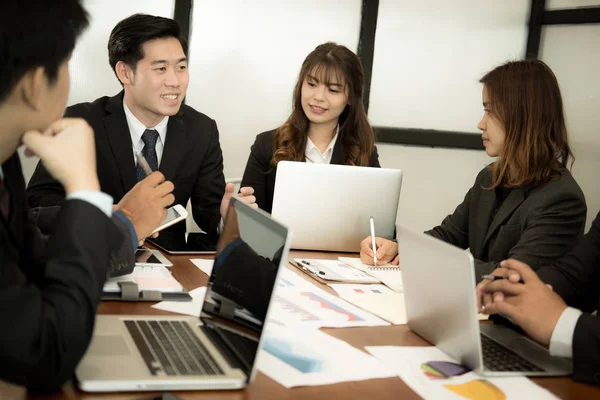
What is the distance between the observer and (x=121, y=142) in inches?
110

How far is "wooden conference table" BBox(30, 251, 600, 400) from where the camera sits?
111 centimetres

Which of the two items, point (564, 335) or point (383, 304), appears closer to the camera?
point (564, 335)

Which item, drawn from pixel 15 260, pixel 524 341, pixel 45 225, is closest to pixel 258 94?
pixel 45 225

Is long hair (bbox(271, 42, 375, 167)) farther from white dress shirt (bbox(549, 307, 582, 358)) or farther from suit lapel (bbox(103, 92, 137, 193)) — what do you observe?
white dress shirt (bbox(549, 307, 582, 358))

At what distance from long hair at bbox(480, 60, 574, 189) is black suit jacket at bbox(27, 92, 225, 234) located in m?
1.19

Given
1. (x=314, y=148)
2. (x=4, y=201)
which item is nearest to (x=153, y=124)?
(x=314, y=148)

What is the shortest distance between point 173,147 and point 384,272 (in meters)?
1.16

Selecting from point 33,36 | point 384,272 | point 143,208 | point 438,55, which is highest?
point 438,55

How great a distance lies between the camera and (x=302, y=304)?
1.72m

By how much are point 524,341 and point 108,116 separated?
1940mm

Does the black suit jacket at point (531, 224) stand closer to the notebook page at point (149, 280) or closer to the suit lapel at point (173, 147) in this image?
the notebook page at point (149, 280)

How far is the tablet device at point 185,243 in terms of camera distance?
223 centimetres

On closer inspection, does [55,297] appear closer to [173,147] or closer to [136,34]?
[173,147]

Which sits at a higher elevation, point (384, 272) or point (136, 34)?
point (136, 34)
